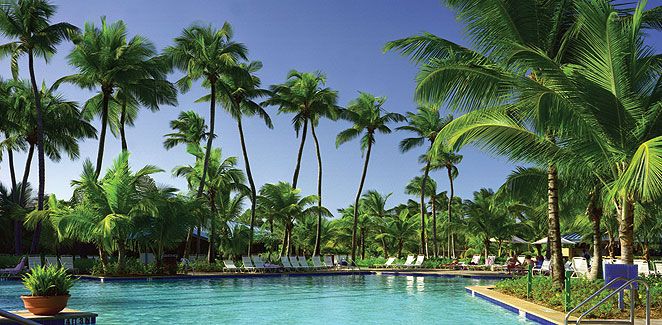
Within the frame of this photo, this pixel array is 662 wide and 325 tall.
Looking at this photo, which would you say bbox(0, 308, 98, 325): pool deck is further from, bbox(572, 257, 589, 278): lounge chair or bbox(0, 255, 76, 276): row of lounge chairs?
bbox(0, 255, 76, 276): row of lounge chairs

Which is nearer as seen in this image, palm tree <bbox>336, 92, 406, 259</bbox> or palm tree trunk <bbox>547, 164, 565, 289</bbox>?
palm tree trunk <bbox>547, 164, 565, 289</bbox>

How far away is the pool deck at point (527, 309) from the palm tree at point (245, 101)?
1677 cm

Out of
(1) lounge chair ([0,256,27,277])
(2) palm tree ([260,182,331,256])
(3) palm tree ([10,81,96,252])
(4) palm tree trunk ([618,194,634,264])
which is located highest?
(3) palm tree ([10,81,96,252])

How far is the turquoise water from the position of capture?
39.4 feet

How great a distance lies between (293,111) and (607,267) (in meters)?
25.5

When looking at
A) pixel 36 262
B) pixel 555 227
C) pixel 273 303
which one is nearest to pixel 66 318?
pixel 273 303

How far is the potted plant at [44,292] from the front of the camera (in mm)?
9547

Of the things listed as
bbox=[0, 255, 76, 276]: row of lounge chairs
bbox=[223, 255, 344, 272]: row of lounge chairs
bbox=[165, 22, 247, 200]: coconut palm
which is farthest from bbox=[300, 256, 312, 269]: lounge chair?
bbox=[0, 255, 76, 276]: row of lounge chairs

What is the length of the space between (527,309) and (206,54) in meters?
20.7

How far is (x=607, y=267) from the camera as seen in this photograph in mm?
9914

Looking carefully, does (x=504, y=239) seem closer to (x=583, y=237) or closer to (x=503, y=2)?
(x=583, y=237)

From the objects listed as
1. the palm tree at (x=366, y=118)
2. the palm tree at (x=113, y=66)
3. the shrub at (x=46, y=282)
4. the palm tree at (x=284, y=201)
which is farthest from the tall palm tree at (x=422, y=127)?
the shrub at (x=46, y=282)

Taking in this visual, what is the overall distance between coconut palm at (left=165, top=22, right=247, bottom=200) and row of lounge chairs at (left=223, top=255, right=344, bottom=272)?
4.11m

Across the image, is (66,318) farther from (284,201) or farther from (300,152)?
(300,152)
